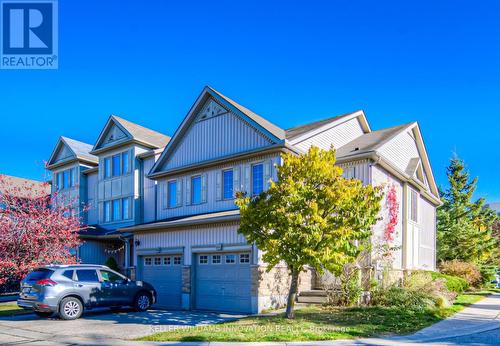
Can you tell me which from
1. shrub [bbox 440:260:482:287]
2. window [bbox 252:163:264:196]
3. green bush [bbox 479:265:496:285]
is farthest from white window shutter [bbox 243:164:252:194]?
green bush [bbox 479:265:496:285]

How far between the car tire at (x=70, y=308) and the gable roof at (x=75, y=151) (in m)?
A: 15.9

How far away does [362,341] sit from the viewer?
421 inches

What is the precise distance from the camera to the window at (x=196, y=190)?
20656mm

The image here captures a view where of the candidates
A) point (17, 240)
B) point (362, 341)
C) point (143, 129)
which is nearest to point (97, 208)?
point (143, 129)

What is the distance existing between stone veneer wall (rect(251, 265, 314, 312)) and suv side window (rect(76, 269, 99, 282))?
5.54 m

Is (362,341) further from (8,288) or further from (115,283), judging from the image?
(8,288)

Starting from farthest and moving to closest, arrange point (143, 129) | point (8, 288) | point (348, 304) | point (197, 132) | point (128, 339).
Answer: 1. point (143, 129)
2. point (8, 288)
3. point (197, 132)
4. point (348, 304)
5. point (128, 339)

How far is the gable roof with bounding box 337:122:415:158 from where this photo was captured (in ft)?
60.6

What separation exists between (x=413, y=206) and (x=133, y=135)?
15.1 meters

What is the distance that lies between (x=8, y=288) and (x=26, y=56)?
14672 millimetres

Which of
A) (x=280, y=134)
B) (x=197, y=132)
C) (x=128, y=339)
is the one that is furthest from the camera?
(x=197, y=132)

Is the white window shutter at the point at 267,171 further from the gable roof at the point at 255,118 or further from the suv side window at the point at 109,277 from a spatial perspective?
the suv side window at the point at 109,277

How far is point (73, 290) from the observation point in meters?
15.2

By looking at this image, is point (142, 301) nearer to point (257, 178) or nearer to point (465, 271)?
point (257, 178)
